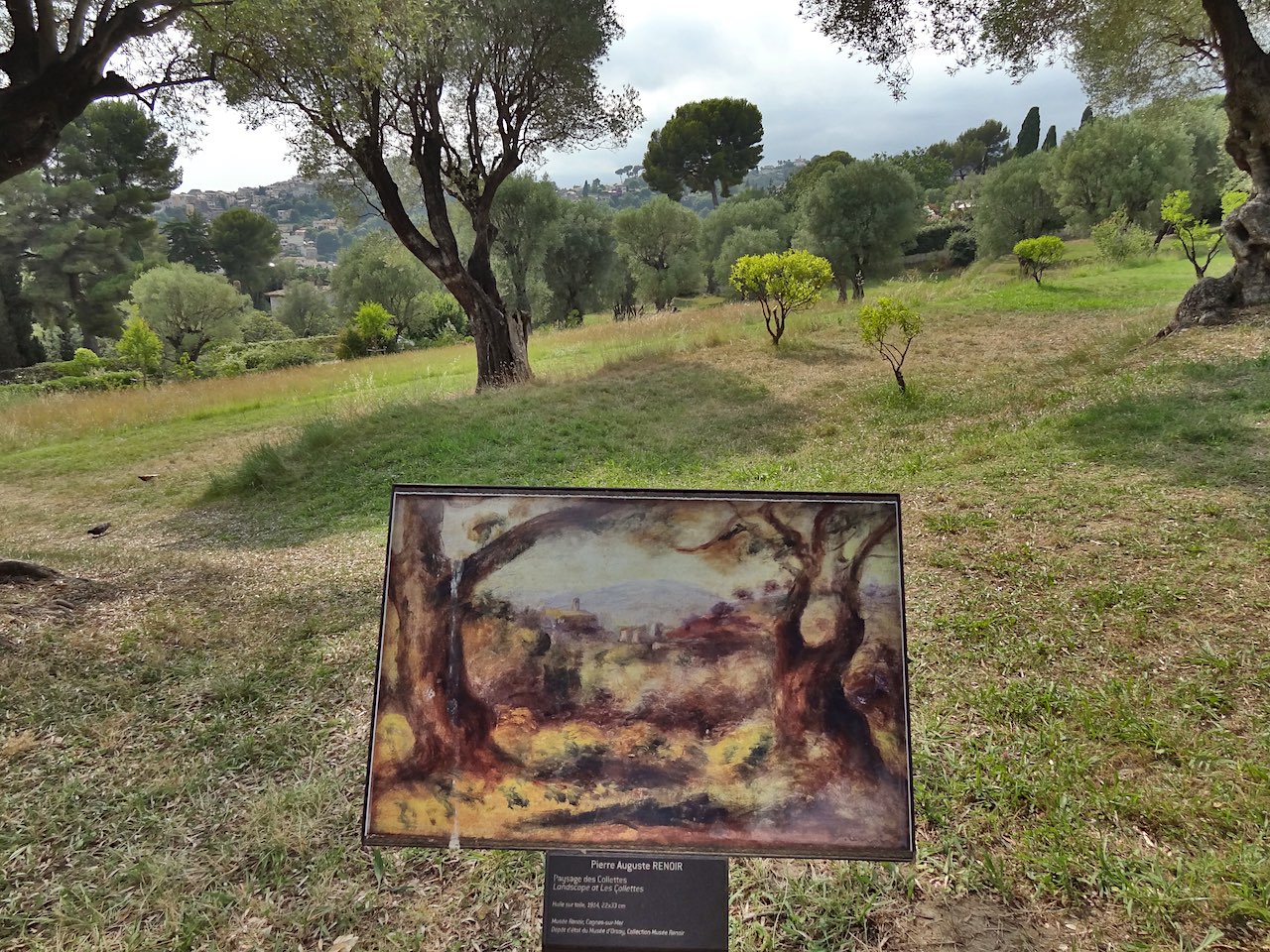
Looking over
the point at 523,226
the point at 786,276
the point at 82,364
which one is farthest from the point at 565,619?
the point at 82,364

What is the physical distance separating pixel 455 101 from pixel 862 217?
19.6 meters

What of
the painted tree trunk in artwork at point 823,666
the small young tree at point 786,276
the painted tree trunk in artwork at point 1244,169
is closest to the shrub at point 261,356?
the small young tree at point 786,276

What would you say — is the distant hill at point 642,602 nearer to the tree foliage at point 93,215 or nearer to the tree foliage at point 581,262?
the tree foliage at point 581,262

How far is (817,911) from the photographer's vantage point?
6.93 feet

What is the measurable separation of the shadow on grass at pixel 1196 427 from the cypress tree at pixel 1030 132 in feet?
191

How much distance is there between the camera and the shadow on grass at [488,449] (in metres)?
7.35

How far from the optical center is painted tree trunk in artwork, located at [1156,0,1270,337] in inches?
352

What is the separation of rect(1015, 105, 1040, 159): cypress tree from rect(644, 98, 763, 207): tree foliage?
875 inches

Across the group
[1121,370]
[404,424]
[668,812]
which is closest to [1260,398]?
[1121,370]

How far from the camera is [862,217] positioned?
27.1 m

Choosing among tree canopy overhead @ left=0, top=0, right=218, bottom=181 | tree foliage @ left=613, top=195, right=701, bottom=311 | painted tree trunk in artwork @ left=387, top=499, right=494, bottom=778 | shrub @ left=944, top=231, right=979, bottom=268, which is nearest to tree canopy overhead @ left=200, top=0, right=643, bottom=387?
tree canopy overhead @ left=0, top=0, right=218, bottom=181

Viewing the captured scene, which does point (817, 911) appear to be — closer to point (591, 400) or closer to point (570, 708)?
point (570, 708)

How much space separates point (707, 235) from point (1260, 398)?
37.8 meters

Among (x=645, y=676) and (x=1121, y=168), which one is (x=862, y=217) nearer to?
(x=1121, y=168)
